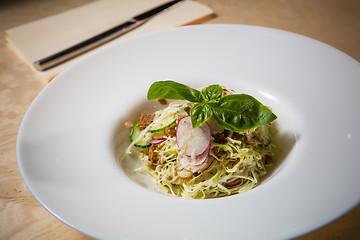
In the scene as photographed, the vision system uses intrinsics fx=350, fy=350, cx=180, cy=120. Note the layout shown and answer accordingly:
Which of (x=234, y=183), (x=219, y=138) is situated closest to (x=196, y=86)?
(x=219, y=138)

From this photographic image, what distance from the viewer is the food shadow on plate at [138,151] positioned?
1897 millimetres

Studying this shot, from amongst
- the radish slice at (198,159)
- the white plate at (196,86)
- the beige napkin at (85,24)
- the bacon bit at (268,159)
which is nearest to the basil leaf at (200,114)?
the radish slice at (198,159)

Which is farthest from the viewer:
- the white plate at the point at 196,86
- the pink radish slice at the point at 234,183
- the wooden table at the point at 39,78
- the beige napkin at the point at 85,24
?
the beige napkin at the point at 85,24

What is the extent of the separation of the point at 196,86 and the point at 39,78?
1355 mm

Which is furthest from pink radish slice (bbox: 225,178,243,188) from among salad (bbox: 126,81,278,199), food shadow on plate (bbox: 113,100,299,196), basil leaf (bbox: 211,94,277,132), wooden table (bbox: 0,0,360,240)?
wooden table (bbox: 0,0,360,240)

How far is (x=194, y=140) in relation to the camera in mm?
1844

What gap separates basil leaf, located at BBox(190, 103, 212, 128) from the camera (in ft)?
5.73

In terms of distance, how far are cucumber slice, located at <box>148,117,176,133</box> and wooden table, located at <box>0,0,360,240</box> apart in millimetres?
717

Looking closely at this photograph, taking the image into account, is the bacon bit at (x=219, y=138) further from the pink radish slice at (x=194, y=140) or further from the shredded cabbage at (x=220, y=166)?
the pink radish slice at (x=194, y=140)

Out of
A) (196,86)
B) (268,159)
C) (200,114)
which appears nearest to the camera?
(200,114)

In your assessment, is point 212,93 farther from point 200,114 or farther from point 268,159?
point 268,159

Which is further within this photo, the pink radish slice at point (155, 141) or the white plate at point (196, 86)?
the pink radish slice at point (155, 141)

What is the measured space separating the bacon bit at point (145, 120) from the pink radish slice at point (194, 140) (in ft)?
1.10

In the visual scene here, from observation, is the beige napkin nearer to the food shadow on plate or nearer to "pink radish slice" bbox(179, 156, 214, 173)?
the food shadow on plate
